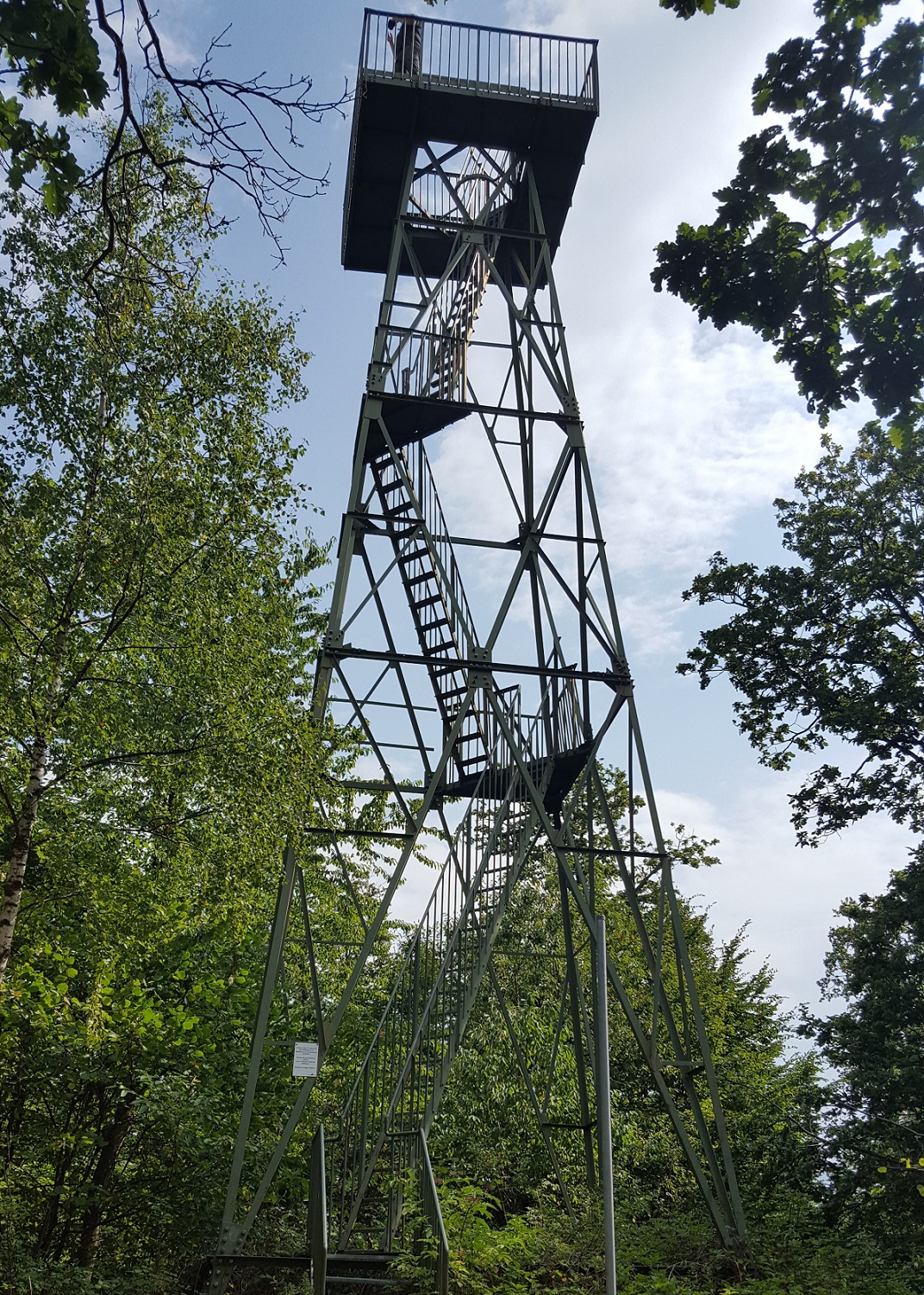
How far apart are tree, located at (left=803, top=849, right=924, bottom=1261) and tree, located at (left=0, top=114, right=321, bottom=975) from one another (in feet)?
33.2

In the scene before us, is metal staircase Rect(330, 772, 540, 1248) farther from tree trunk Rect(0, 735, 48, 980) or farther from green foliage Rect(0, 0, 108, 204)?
green foliage Rect(0, 0, 108, 204)

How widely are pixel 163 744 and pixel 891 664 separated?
11910mm

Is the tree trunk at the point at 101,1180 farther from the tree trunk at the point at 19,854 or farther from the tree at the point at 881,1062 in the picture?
the tree at the point at 881,1062

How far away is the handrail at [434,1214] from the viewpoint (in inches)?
294

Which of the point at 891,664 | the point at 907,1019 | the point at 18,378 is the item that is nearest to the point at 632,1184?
the point at 907,1019

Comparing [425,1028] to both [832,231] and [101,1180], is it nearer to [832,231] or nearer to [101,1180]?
[101,1180]

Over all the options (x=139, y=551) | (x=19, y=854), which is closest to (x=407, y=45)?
(x=139, y=551)

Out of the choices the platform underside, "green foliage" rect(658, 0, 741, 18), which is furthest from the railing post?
the platform underside

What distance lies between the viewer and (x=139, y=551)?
10000mm

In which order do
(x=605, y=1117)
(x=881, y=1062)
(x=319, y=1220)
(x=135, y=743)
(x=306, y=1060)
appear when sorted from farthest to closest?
(x=881, y=1062), (x=135, y=743), (x=306, y=1060), (x=319, y=1220), (x=605, y=1117)

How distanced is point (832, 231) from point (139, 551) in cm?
642

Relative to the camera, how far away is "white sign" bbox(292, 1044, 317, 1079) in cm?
986

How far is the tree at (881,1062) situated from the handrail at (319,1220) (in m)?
8.51

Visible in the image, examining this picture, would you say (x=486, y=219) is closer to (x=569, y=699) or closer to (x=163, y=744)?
(x=569, y=699)
